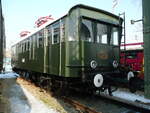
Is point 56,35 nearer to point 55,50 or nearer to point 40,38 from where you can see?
point 55,50

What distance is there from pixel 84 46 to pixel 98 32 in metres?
0.97

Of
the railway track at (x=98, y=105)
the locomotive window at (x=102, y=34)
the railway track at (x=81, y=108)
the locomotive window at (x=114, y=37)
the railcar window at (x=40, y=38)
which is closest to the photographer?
the railway track at (x=81, y=108)

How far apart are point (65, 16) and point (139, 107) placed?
3.95 meters

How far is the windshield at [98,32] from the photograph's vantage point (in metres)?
7.00

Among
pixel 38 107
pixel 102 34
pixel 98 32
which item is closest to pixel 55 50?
pixel 98 32

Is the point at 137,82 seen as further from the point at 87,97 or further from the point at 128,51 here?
the point at 128,51

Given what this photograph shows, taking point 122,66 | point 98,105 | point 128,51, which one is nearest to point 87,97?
Result: point 98,105

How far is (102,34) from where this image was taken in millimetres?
7520

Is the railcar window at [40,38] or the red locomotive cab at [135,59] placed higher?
the railcar window at [40,38]

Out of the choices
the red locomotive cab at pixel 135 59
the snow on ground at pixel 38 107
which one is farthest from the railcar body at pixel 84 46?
the red locomotive cab at pixel 135 59

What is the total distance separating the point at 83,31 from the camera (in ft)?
22.8

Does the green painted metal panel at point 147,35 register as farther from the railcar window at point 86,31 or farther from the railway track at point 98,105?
the railcar window at point 86,31

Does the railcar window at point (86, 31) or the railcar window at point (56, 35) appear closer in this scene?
the railcar window at point (86, 31)

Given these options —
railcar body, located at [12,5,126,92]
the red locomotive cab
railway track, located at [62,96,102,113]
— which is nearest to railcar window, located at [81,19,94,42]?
railcar body, located at [12,5,126,92]
